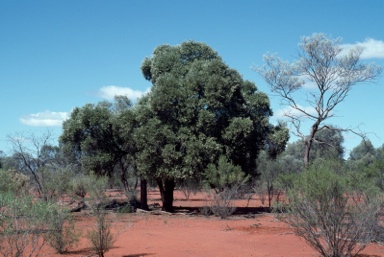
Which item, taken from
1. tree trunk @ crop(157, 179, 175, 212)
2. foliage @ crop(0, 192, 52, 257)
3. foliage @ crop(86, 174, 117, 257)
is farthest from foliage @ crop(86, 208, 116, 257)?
tree trunk @ crop(157, 179, 175, 212)

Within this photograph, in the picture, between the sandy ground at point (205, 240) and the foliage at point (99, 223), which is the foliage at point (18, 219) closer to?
the foliage at point (99, 223)

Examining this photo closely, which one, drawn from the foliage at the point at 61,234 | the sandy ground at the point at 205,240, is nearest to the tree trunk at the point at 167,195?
the sandy ground at the point at 205,240

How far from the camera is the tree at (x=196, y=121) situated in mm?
23984

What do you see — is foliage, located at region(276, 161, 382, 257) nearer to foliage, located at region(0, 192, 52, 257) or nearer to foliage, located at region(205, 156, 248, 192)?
foliage, located at region(0, 192, 52, 257)

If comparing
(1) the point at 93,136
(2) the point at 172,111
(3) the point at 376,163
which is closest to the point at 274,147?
(2) the point at 172,111

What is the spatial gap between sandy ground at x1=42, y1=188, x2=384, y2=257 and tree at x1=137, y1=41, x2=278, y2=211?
3.50m

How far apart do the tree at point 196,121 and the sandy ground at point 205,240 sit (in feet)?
11.5

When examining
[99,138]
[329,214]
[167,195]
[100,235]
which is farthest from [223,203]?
[329,214]

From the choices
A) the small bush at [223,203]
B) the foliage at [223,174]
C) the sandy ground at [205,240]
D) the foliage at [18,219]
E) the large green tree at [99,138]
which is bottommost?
the sandy ground at [205,240]

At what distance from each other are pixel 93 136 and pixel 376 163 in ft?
55.2

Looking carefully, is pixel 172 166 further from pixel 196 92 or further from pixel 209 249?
pixel 209 249

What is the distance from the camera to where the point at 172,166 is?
949 inches

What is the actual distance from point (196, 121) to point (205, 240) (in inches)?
420

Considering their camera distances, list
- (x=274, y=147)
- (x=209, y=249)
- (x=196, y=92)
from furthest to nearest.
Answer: (x=274, y=147) < (x=196, y=92) < (x=209, y=249)
